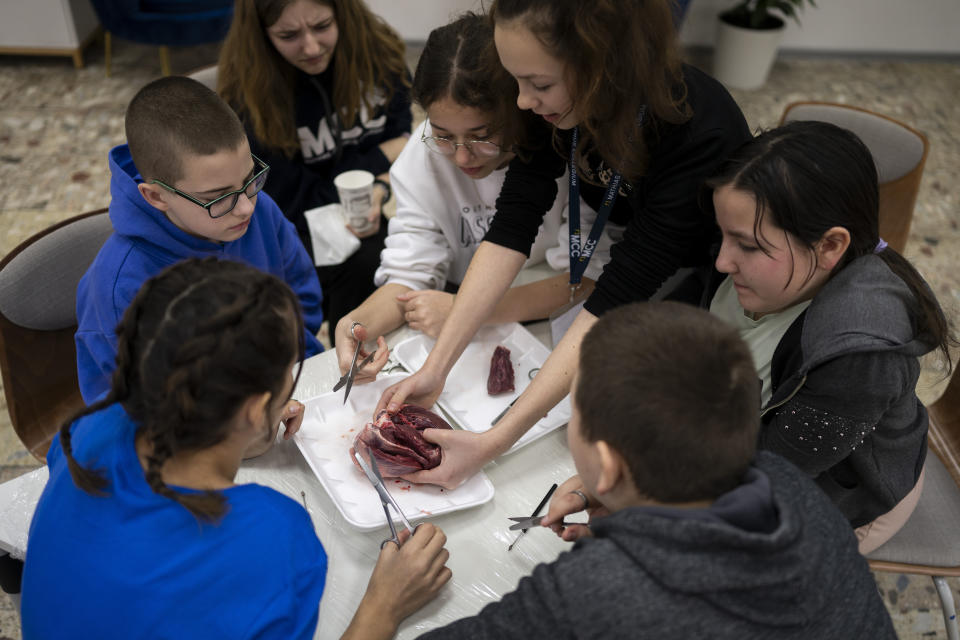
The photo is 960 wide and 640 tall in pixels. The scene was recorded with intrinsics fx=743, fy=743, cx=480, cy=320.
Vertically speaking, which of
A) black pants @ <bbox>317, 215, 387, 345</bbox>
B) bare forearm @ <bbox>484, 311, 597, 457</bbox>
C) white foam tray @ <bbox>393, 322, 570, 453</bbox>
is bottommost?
black pants @ <bbox>317, 215, 387, 345</bbox>

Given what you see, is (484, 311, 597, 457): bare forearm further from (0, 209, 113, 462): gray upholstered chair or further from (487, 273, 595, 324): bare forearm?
(0, 209, 113, 462): gray upholstered chair

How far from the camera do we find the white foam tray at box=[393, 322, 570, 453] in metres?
1.54

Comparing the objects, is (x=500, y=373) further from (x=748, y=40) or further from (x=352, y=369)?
(x=748, y=40)

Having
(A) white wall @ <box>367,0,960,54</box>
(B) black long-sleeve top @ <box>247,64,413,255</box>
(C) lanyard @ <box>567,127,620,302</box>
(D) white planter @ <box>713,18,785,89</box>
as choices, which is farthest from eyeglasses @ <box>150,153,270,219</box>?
(D) white planter @ <box>713,18,785,89</box>

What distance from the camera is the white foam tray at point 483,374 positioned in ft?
5.06

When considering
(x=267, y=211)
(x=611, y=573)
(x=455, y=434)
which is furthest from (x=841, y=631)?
(x=267, y=211)

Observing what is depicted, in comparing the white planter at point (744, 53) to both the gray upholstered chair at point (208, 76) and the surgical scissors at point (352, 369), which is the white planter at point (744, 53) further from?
the surgical scissors at point (352, 369)

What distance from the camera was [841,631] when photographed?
1.02 meters

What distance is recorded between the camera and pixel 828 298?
137 centimetres

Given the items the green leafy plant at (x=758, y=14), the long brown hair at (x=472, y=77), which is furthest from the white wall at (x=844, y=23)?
the long brown hair at (x=472, y=77)

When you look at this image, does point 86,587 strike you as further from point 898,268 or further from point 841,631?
point 898,268

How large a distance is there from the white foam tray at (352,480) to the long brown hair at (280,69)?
47.9 inches

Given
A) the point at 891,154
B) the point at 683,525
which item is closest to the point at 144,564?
the point at 683,525

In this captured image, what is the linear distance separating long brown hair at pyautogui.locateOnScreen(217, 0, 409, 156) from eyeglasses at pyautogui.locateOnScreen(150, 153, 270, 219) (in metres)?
0.79
